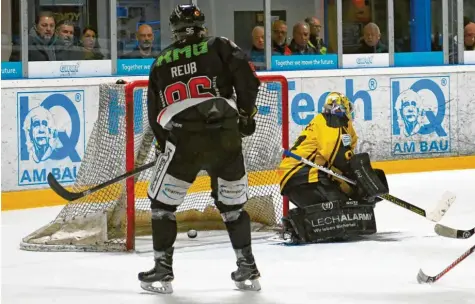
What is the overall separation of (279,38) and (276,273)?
4488 mm

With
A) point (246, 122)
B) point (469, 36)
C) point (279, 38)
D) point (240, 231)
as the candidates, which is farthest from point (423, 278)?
point (469, 36)

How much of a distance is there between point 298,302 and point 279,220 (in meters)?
2.14

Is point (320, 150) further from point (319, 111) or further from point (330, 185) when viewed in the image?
point (319, 111)

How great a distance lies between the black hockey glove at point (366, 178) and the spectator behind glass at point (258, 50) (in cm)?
330

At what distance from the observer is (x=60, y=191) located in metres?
5.84

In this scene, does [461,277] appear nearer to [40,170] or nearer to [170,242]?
[170,242]

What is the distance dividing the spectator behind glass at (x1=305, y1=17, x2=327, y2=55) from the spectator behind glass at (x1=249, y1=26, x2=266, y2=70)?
497 millimetres

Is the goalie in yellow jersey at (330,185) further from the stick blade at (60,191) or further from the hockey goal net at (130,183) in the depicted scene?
the stick blade at (60,191)

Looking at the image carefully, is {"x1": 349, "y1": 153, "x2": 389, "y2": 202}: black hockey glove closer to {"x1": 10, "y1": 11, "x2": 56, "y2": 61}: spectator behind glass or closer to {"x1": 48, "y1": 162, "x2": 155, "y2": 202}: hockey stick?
{"x1": 48, "y1": 162, "x2": 155, "y2": 202}: hockey stick

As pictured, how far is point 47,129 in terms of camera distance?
8188 mm

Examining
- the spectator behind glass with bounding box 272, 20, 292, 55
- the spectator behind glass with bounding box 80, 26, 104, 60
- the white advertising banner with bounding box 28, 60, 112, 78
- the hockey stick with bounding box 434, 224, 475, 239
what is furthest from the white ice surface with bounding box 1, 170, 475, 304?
the spectator behind glass with bounding box 272, 20, 292, 55

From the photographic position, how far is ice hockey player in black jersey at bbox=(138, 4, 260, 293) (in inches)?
196

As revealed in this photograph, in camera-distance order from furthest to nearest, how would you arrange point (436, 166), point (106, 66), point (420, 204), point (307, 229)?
1. point (436, 166)
2. point (106, 66)
3. point (420, 204)
4. point (307, 229)

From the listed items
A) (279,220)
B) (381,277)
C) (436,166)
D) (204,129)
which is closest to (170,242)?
(204,129)
